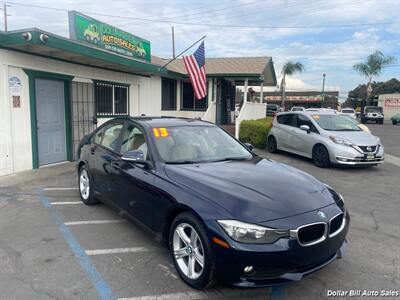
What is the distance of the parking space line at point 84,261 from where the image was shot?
3064mm

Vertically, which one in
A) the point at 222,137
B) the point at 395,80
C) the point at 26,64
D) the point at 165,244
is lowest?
the point at 165,244

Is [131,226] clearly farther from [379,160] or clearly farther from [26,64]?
[379,160]

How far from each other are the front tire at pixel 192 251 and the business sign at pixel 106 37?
745 centimetres

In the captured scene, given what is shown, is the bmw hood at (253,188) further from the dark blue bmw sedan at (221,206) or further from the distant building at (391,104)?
the distant building at (391,104)

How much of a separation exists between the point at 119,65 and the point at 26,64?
2910mm

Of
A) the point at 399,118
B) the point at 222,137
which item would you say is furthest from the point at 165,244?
the point at 399,118

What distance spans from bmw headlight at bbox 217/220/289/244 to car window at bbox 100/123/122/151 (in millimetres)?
2605

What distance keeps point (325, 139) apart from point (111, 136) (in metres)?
6.35

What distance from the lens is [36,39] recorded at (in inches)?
273

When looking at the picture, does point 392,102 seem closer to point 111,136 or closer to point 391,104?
point 391,104

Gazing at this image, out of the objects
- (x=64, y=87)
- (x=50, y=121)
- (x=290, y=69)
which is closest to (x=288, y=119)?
(x=64, y=87)

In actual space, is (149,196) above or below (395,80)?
below

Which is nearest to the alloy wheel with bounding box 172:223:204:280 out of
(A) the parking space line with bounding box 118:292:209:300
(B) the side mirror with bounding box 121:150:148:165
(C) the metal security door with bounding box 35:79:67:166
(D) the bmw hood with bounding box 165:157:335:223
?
(A) the parking space line with bounding box 118:292:209:300

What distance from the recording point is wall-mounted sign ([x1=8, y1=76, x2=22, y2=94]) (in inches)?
302
